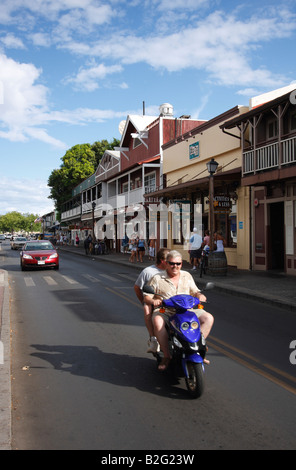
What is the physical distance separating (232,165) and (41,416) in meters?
16.3

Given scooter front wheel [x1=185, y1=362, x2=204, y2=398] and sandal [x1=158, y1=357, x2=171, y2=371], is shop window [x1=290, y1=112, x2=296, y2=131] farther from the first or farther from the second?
scooter front wheel [x1=185, y1=362, x2=204, y2=398]

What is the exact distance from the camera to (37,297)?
36.8 feet

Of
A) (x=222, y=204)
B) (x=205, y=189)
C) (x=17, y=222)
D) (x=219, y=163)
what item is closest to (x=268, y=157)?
(x=222, y=204)

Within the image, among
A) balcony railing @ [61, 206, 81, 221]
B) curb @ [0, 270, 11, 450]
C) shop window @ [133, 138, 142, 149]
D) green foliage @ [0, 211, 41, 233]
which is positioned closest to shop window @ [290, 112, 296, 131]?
curb @ [0, 270, 11, 450]

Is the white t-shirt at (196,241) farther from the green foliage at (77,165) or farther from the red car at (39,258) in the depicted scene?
the green foliage at (77,165)

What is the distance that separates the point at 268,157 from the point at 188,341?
11542 mm

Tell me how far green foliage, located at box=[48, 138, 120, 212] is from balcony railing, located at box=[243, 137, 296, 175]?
47.8 meters

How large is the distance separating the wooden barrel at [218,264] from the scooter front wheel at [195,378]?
34.6 feet

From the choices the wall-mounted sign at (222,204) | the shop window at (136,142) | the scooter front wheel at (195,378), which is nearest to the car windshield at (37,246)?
the wall-mounted sign at (222,204)

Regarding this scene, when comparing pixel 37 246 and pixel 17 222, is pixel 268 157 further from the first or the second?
pixel 17 222

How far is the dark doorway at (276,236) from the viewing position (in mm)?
16359

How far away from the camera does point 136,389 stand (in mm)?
4496

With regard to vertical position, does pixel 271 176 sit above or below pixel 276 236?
above
